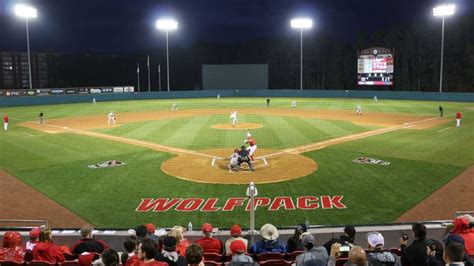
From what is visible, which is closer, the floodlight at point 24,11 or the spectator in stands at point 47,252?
the spectator in stands at point 47,252

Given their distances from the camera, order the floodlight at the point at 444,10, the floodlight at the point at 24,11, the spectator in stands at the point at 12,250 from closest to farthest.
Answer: the spectator in stands at the point at 12,250, the floodlight at the point at 444,10, the floodlight at the point at 24,11

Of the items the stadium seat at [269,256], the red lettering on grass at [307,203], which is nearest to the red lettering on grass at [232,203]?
the red lettering on grass at [307,203]

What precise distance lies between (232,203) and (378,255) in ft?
23.5

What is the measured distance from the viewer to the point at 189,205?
12.0 metres

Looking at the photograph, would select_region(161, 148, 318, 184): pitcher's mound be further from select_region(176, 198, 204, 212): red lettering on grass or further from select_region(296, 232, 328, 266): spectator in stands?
select_region(296, 232, 328, 266): spectator in stands

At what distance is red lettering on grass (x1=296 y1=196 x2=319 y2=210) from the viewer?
463 inches

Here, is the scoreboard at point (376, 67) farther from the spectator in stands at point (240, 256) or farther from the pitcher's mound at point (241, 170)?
the spectator in stands at point (240, 256)

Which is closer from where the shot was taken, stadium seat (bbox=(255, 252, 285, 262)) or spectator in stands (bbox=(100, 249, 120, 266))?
spectator in stands (bbox=(100, 249, 120, 266))

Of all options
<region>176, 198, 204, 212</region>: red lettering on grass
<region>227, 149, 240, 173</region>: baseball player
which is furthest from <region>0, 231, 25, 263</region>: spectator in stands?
<region>227, 149, 240, 173</region>: baseball player

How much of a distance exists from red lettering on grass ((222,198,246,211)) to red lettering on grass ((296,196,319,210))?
158 cm

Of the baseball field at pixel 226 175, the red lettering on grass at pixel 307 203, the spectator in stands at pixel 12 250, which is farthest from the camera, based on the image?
the red lettering on grass at pixel 307 203

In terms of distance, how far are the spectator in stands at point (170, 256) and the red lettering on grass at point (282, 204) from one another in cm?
641

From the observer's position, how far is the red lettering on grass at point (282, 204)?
38.4 ft

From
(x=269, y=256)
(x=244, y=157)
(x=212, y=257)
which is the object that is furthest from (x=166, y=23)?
(x=269, y=256)
